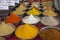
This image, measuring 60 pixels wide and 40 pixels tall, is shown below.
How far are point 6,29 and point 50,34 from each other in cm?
38

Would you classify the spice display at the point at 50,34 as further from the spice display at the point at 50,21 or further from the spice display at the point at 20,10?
the spice display at the point at 20,10

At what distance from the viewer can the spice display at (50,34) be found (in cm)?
102

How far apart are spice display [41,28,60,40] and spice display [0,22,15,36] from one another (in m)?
0.27

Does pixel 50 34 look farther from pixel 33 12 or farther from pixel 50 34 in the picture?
pixel 33 12

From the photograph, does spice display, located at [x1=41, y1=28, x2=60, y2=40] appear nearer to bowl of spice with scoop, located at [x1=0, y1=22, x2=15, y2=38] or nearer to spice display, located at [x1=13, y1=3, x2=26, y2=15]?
bowl of spice with scoop, located at [x1=0, y1=22, x2=15, y2=38]

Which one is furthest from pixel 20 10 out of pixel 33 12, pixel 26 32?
pixel 26 32

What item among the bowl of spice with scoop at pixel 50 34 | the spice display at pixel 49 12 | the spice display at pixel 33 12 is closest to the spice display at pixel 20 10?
the spice display at pixel 33 12

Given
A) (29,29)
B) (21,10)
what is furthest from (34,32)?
(21,10)

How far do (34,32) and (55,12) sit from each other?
45 centimetres

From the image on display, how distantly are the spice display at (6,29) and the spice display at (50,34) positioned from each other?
27 centimetres

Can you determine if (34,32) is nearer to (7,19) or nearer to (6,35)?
(6,35)

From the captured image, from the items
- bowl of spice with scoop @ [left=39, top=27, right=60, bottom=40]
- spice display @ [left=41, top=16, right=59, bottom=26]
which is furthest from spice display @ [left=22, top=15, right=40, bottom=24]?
bowl of spice with scoop @ [left=39, top=27, right=60, bottom=40]

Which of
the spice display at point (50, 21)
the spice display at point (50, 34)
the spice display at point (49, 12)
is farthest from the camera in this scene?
the spice display at point (49, 12)

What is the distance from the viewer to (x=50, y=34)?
105 centimetres
